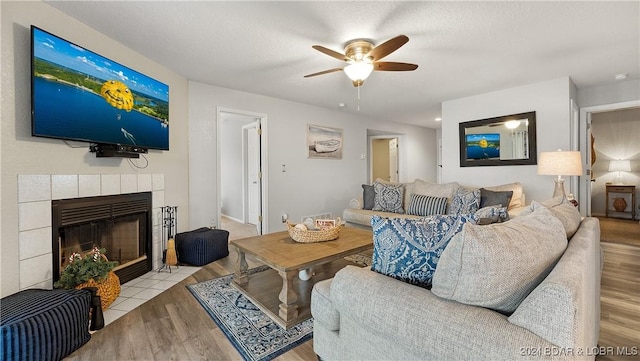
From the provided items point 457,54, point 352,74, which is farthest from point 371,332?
point 457,54

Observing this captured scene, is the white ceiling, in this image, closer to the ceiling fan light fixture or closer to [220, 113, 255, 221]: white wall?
the ceiling fan light fixture

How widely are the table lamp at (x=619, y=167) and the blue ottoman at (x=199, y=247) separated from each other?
26.4ft

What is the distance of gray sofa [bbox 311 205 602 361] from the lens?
73cm

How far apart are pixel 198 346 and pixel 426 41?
304 cm

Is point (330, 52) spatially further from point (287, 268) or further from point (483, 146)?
point (483, 146)

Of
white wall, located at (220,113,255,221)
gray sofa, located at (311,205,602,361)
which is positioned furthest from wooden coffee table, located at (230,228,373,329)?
white wall, located at (220,113,255,221)

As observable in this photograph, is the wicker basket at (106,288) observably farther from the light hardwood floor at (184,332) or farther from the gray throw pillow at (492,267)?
the gray throw pillow at (492,267)

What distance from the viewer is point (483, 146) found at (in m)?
4.27

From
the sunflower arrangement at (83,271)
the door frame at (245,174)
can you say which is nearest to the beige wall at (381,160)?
the door frame at (245,174)

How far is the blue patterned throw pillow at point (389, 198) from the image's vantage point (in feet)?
13.9

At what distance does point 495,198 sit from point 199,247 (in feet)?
12.0

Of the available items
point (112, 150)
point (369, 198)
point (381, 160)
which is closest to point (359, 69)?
point (112, 150)

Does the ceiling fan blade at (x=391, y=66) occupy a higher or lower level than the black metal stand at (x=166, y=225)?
higher

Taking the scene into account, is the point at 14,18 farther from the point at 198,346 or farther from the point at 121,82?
the point at 198,346
